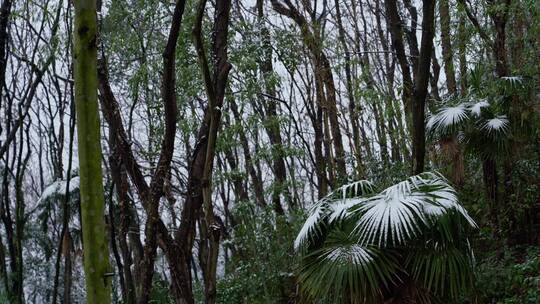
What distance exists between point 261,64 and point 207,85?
3.55 m

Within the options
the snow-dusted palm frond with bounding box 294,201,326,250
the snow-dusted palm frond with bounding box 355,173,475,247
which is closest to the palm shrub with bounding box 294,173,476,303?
the snow-dusted palm frond with bounding box 355,173,475,247

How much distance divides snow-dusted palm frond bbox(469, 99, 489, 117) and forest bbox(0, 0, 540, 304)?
0.10ft

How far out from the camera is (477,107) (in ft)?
20.5

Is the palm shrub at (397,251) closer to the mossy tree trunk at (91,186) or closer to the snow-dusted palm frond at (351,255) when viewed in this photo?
the snow-dusted palm frond at (351,255)

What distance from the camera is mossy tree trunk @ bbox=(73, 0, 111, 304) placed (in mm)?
2074

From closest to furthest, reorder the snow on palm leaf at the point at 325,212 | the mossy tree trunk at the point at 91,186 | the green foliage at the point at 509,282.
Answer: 1. the mossy tree trunk at the point at 91,186
2. the snow on palm leaf at the point at 325,212
3. the green foliage at the point at 509,282

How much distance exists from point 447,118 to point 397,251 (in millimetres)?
2470

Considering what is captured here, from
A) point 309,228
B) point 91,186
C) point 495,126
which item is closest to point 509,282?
point 495,126

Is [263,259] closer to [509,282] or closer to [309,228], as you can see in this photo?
[509,282]

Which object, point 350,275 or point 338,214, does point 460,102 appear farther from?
point 350,275

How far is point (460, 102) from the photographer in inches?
257

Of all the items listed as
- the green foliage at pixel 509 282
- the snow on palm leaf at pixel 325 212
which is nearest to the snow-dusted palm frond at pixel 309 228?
the snow on palm leaf at pixel 325 212

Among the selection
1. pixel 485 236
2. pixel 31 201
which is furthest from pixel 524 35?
pixel 31 201

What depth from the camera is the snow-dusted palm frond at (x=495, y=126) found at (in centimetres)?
612
